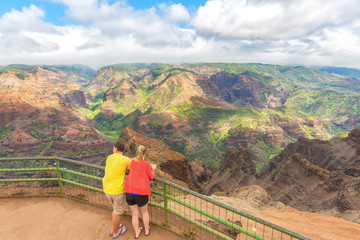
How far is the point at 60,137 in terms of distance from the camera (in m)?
123

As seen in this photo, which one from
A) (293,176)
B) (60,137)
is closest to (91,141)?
(60,137)

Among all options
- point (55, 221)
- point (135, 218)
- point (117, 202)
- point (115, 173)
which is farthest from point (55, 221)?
point (115, 173)

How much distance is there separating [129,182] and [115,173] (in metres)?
0.55

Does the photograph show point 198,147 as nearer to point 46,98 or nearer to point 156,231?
point 46,98

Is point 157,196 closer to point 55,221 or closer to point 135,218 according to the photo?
point 135,218

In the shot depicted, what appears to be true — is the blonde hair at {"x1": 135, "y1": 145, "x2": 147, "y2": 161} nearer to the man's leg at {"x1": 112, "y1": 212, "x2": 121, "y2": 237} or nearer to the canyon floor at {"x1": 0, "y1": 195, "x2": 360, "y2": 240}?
the man's leg at {"x1": 112, "y1": 212, "x2": 121, "y2": 237}

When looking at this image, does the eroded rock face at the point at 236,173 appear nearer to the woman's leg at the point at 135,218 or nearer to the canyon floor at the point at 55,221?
the canyon floor at the point at 55,221

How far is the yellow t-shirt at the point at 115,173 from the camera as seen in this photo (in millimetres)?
5828

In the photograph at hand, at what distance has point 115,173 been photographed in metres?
5.84

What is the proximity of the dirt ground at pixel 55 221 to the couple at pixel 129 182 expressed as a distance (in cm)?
75

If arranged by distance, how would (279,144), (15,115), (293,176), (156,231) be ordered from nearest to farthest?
(156,231), (293,176), (15,115), (279,144)

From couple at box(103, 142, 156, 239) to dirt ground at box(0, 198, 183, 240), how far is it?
75 cm

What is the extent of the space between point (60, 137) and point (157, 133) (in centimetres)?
6808

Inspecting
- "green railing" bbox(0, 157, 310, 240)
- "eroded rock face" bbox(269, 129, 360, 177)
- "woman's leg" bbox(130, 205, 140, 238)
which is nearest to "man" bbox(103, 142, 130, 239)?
"woman's leg" bbox(130, 205, 140, 238)
